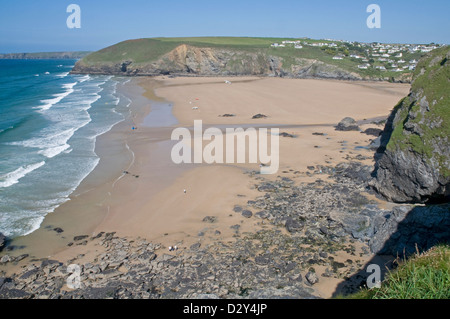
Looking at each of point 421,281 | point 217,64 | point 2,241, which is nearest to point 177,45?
point 217,64

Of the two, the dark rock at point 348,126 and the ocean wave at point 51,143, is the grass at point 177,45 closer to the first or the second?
the dark rock at point 348,126

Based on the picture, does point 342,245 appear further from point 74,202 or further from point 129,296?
point 74,202

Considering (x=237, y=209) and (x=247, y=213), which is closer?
(x=247, y=213)

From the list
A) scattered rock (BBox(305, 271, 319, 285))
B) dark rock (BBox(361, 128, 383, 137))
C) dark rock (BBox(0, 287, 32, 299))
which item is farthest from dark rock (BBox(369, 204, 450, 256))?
dark rock (BBox(361, 128, 383, 137))

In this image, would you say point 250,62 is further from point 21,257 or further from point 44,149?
point 21,257

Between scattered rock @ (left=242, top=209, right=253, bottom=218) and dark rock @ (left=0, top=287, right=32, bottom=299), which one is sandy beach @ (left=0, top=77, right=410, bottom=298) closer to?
scattered rock @ (left=242, top=209, right=253, bottom=218)

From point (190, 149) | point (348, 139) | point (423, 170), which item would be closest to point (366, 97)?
point (348, 139)
